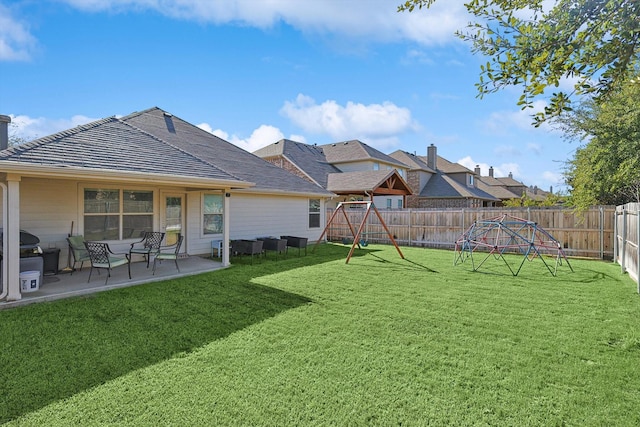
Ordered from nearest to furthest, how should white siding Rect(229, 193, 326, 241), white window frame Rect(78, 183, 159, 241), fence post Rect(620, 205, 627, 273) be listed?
white window frame Rect(78, 183, 159, 241), fence post Rect(620, 205, 627, 273), white siding Rect(229, 193, 326, 241)

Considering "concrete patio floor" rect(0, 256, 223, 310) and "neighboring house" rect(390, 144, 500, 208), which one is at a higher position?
"neighboring house" rect(390, 144, 500, 208)

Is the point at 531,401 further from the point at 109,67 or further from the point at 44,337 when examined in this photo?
the point at 109,67

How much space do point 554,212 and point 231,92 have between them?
14.1 metres

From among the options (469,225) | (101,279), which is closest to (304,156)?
(469,225)

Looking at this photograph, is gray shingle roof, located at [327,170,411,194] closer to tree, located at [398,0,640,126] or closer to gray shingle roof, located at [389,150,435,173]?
gray shingle roof, located at [389,150,435,173]

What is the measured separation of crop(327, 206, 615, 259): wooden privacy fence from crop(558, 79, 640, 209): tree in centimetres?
66

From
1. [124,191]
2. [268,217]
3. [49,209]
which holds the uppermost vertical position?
[124,191]

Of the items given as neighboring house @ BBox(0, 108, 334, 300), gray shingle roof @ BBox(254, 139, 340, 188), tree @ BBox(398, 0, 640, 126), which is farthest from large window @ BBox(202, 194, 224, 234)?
gray shingle roof @ BBox(254, 139, 340, 188)

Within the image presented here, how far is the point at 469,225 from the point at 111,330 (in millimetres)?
13834

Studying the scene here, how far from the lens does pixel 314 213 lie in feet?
53.5

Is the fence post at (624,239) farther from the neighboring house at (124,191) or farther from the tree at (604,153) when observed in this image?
the neighboring house at (124,191)

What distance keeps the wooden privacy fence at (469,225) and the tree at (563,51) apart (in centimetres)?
1216

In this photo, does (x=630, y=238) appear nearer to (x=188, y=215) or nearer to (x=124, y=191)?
(x=188, y=215)

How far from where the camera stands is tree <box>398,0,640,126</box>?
213 cm
